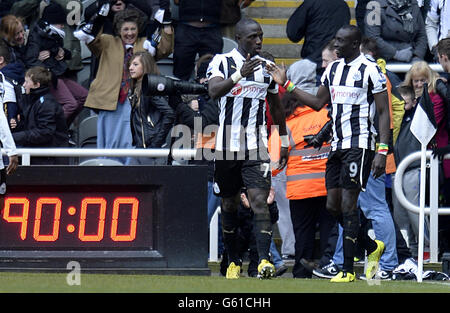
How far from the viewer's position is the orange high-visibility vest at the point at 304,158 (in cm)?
1159

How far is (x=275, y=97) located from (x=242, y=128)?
0.49m

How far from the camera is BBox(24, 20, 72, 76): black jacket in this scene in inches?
559

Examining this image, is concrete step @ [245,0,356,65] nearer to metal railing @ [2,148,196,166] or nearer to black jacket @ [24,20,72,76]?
black jacket @ [24,20,72,76]

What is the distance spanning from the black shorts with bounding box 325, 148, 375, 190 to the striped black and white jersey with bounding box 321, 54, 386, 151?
2.1 inches

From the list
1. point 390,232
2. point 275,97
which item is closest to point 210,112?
point 275,97

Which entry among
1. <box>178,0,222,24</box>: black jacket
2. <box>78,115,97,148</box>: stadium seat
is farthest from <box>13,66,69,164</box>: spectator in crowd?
<box>178,0,222,24</box>: black jacket

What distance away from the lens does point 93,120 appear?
47.7 ft

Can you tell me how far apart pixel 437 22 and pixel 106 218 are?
556 centimetres

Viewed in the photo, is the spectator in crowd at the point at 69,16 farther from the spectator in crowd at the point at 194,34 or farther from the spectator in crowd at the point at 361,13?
the spectator in crowd at the point at 361,13

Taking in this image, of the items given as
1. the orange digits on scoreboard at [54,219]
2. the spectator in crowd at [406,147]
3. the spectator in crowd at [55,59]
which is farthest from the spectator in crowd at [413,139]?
the spectator in crowd at [55,59]

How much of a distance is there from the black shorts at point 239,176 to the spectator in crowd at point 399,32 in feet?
13.8

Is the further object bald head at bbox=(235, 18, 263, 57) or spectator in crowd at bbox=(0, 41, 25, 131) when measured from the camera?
spectator in crowd at bbox=(0, 41, 25, 131)

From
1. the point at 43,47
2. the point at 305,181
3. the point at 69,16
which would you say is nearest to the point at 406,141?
the point at 305,181

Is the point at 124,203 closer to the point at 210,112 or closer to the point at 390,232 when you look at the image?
the point at 210,112
